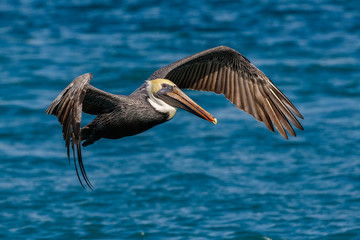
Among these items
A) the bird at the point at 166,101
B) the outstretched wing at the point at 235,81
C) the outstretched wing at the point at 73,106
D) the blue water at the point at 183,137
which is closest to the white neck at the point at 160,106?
the bird at the point at 166,101

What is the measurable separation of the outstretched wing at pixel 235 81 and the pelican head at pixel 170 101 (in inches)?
28.3

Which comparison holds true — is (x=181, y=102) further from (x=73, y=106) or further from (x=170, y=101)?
(x=73, y=106)

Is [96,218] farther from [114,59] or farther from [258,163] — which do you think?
[114,59]

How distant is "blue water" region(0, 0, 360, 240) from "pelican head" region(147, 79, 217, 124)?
24.4 feet

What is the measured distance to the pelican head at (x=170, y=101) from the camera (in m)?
10.1

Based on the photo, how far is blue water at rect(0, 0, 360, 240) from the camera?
18.1 metres

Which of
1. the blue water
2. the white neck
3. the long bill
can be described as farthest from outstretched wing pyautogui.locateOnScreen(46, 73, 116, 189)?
the blue water

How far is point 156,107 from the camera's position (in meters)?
10.1

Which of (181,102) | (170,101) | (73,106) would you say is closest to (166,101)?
(170,101)

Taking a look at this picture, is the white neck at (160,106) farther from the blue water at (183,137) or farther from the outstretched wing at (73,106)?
the blue water at (183,137)

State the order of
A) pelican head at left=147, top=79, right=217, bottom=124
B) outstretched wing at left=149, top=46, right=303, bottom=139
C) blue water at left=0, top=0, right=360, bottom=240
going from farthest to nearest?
blue water at left=0, top=0, right=360, bottom=240, outstretched wing at left=149, top=46, right=303, bottom=139, pelican head at left=147, top=79, right=217, bottom=124

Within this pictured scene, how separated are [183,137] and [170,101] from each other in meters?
11.8

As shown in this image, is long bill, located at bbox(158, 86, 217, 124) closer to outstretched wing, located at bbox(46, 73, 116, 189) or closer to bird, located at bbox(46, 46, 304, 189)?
bird, located at bbox(46, 46, 304, 189)

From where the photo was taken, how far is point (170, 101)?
1021 cm
